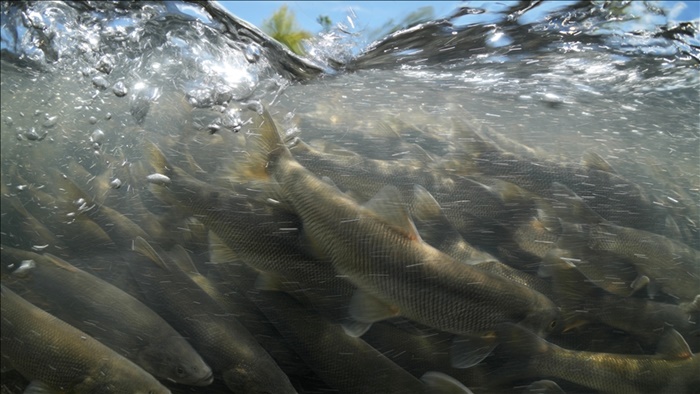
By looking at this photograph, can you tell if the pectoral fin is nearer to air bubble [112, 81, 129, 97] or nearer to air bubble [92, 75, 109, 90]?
air bubble [112, 81, 129, 97]

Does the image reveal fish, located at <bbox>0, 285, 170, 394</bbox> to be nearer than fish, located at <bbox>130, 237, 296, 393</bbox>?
Yes

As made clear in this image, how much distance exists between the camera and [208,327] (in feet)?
7.58

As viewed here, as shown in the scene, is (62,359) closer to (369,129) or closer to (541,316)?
(541,316)

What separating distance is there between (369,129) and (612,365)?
7.20 feet

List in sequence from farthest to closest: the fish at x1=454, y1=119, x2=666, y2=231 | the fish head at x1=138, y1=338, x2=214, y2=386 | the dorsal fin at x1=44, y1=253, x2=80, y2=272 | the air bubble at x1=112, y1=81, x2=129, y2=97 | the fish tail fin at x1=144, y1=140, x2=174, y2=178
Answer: the air bubble at x1=112, y1=81, x2=129, y2=97 < the fish at x1=454, y1=119, x2=666, y2=231 < the fish tail fin at x1=144, y1=140, x2=174, y2=178 < the dorsal fin at x1=44, y1=253, x2=80, y2=272 < the fish head at x1=138, y1=338, x2=214, y2=386

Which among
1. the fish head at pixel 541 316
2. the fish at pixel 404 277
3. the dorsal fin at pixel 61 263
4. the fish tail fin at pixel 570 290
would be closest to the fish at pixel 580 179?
the fish tail fin at pixel 570 290

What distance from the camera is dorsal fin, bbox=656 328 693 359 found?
2.53 metres

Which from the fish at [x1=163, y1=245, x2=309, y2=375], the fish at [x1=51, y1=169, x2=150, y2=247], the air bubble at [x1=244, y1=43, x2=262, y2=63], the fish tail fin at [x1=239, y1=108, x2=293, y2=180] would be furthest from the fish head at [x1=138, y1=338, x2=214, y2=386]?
the air bubble at [x1=244, y1=43, x2=262, y2=63]

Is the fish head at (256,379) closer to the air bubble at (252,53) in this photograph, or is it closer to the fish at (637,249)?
the fish at (637,249)

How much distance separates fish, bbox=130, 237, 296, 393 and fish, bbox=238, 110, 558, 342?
43 centimetres

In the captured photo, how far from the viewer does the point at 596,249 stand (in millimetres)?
2850

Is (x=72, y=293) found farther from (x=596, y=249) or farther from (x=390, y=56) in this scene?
(x=390, y=56)

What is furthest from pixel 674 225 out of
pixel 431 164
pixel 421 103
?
pixel 421 103

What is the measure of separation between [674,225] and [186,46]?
417 cm
